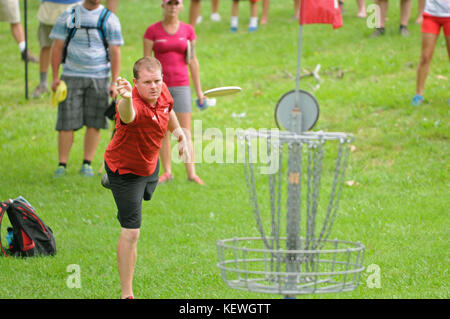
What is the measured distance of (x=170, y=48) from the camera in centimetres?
768

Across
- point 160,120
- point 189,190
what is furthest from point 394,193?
point 160,120

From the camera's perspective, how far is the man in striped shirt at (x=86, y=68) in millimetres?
7750

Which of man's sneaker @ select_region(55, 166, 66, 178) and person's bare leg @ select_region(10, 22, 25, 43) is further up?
person's bare leg @ select_region(10, 22, 25, 43)

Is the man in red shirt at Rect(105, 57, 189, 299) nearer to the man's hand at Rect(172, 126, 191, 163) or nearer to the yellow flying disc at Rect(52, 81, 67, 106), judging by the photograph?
the man's hand at Rect(172, 126, 191, 163)

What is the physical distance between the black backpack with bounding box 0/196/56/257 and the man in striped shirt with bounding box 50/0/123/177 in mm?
2339

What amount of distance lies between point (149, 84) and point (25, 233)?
2126 millimetres

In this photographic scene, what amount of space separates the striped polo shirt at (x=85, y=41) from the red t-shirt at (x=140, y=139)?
3.47m

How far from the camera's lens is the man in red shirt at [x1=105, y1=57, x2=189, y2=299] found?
14.0 feet

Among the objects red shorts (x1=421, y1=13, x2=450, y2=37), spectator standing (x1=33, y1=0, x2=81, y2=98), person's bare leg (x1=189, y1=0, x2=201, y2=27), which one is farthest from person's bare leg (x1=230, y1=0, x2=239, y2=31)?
red shorts (x1=421, y1=13, x2=450, y2=37)

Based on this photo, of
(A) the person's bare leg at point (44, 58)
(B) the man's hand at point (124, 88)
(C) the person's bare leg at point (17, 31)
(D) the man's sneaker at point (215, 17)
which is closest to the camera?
(B) the man's hand at point (124, 88)

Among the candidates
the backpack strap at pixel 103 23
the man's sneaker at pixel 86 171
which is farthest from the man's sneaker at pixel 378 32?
the man's sneaker at pixel 86 171

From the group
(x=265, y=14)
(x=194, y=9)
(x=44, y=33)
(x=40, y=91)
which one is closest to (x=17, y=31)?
(x=40, y=91)

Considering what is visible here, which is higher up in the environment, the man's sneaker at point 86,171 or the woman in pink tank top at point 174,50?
the woman in pink tank top at point 174,50

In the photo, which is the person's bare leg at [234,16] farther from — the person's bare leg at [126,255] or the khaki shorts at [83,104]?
the person's bare leg at [126,255]
